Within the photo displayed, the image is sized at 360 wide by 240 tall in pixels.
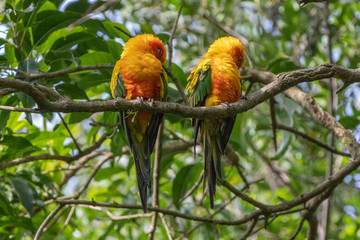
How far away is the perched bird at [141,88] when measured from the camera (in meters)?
4.18

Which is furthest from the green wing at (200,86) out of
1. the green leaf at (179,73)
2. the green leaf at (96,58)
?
the green leaf at (96,58)

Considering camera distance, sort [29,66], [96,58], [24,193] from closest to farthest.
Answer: [29,66]
[24,193]
[96,58]

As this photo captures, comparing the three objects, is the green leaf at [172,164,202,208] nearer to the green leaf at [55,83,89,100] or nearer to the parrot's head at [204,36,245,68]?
the parrot's head at [204,36,245,68]

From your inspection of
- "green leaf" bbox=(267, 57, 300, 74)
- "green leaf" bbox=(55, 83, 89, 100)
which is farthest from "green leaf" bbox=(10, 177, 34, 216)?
"green leaf" bbox=(267, 57, 300, 74)

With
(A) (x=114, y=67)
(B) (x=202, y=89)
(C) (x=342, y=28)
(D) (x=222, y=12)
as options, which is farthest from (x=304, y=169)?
(A) (x=114, y=67)

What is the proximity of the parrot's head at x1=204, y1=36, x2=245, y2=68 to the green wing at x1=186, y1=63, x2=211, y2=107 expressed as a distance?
0.78 ft

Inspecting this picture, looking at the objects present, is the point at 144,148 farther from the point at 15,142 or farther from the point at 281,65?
the point at 281,65

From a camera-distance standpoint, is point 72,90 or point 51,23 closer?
point 51,23

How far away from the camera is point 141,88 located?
421cm

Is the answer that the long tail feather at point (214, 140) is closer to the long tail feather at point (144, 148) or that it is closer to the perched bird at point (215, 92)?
the perched bird at point (215, 92)

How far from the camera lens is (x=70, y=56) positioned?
4426 mm

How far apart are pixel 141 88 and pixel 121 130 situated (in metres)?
0.56

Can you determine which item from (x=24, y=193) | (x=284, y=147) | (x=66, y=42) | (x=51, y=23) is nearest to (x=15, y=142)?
(x=24, y=193)

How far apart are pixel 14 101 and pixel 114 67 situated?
3.41 ft
